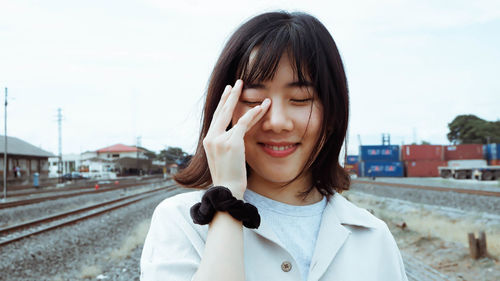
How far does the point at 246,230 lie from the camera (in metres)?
1.18

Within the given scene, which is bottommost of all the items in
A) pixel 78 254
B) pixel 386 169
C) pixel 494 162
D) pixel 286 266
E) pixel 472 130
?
pixel 386 169

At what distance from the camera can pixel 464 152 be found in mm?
41000

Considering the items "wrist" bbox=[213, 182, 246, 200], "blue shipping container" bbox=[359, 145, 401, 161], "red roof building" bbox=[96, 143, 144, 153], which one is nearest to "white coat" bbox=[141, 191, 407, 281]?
"wrist" bbox=[213, 182, 246, 200]

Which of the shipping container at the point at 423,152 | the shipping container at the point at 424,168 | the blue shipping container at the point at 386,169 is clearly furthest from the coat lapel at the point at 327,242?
the shipping container at the point at 423,152

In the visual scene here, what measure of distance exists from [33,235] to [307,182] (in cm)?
948

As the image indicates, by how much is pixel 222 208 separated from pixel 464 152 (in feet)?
147

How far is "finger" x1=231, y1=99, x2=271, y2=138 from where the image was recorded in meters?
1.13

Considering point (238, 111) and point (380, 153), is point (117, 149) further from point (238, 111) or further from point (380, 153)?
point (238, 111)

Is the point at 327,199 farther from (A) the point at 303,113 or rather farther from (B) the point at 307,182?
(A) the point at 303,113

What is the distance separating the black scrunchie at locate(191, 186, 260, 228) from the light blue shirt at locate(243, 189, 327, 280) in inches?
6.5

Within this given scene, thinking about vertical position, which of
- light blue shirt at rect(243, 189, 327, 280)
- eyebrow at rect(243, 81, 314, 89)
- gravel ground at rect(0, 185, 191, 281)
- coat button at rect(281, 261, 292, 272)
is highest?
eyebrow at rect(243, 81, 314, 89)

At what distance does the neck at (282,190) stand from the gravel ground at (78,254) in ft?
17.1

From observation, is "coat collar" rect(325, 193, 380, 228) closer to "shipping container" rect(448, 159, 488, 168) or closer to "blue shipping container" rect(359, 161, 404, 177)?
"shipping container" rect(448, 159, 488, 168)

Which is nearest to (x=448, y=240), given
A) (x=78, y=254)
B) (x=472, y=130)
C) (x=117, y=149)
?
(x=78, y=254)
